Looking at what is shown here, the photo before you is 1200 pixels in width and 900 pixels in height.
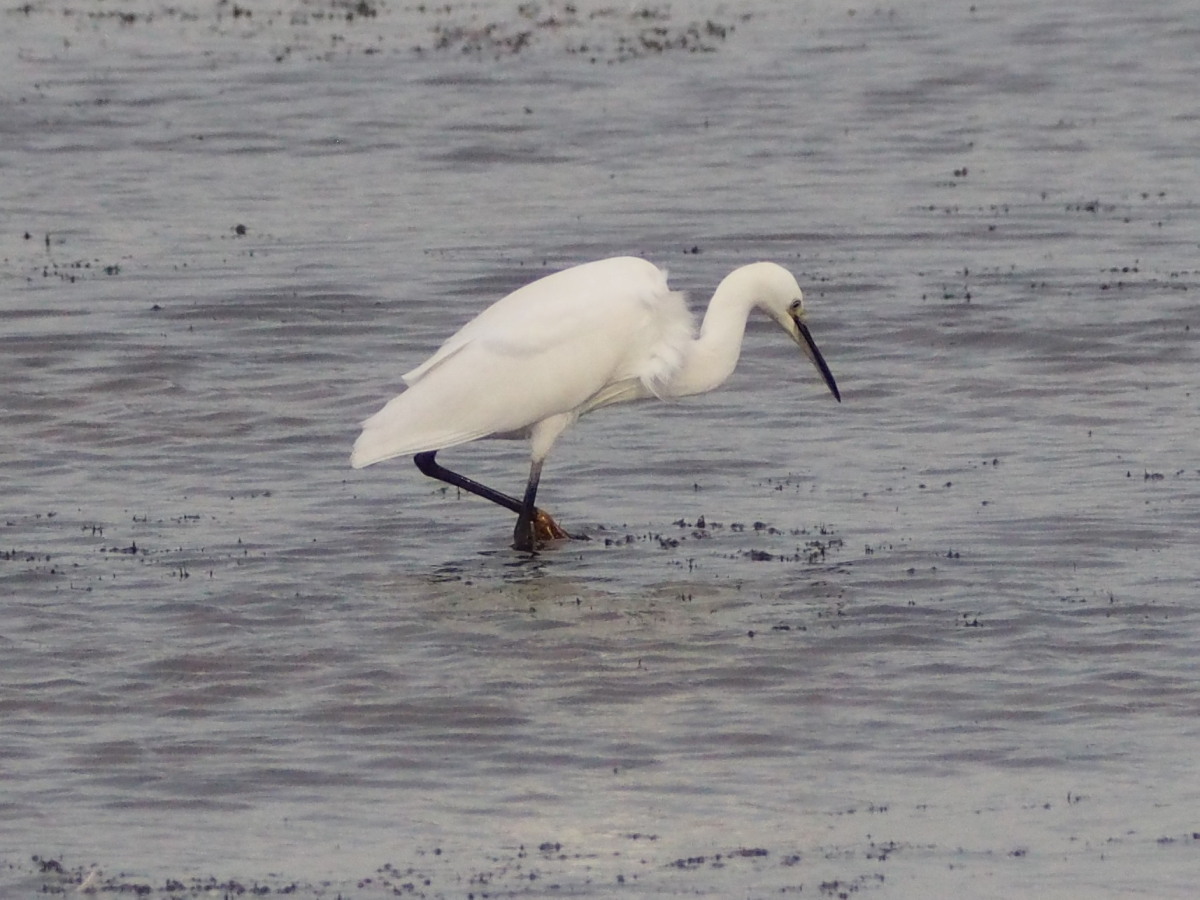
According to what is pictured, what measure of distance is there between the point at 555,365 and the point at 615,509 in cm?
97

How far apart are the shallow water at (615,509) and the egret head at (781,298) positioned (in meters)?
0.74

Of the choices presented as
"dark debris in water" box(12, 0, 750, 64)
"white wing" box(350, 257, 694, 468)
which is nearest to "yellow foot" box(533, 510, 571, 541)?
"white wing" box(350, 257, 694, 468)

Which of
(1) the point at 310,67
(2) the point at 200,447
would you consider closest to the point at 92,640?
(2) the point at 200,447

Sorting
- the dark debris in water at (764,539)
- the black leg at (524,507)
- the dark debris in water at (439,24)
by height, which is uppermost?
the dark debris in water at (439,24)

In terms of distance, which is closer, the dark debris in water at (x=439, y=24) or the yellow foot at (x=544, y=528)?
the yellow foot at (x=544, y=528)

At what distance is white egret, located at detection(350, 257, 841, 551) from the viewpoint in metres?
11.4

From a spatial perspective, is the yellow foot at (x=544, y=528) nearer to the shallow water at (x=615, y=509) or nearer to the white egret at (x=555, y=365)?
the white egret at (x=555, y=365)

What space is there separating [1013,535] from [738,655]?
6.80 feet

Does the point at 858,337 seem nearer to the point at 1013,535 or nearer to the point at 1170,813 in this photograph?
the point at 1013,535

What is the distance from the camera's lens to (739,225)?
62.1ft

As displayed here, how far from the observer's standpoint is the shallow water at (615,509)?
25.2 feet

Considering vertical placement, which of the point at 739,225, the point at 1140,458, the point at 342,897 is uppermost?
the point at 739,225

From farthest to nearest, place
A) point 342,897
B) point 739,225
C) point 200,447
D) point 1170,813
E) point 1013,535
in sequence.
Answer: point 739,225 < point 200,447 < point 1013,535 < point 1170,813 < point 342,897

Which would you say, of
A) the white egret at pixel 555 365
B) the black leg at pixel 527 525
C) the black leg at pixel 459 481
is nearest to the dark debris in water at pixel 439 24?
the white egret at pixel 555 365
